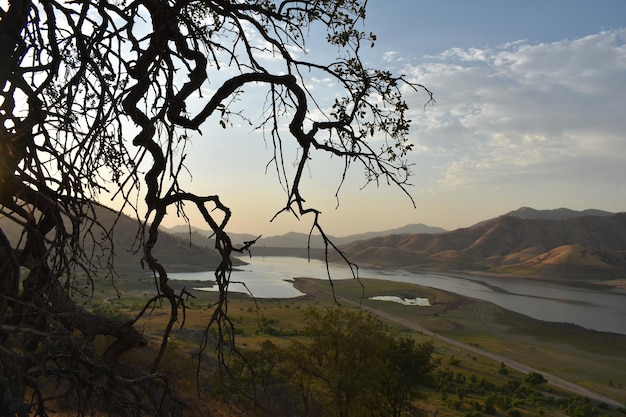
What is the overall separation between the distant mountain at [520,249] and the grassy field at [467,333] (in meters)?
56.4

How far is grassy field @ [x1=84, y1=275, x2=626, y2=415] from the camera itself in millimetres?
38125

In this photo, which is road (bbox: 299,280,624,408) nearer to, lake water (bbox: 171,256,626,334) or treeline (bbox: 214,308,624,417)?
lake water (bbox: 171,256,626,334)

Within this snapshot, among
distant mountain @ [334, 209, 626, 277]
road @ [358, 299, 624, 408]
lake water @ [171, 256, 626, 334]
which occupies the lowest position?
road @ [358, 299, 624, 408]

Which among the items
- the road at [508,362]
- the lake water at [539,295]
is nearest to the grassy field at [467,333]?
the road at [508,362]

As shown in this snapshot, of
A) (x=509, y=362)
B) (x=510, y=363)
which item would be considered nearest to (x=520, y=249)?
(x=509, y=362)

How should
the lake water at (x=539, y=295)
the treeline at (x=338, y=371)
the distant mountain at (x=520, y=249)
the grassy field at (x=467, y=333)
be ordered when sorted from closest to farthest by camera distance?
the treeline at (x=338, y=371)
the grassy field at (x=467, y=333)
the lake water at (x=539, y=295)
the distant mountain at (x=520, y=249)

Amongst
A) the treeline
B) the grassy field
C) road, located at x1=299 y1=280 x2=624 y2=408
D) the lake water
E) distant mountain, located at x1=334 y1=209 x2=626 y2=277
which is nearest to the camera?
the treeline

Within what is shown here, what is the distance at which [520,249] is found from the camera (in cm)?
15500

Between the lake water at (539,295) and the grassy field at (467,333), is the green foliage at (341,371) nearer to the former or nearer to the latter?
the grassy field at (467,333)

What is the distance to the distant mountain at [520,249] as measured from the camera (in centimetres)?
11538

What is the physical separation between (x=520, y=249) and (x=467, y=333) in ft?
367

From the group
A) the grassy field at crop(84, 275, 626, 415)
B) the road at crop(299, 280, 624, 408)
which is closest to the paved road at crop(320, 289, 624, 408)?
the road at crop(299, 280, 624, 408)

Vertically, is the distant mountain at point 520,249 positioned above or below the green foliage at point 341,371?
above

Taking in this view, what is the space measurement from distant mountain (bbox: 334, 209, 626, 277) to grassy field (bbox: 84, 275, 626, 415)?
5640cm
